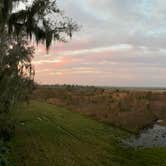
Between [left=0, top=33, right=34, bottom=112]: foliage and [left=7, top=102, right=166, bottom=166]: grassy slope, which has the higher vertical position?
[left=0, top=33, right=34, bottom=112]: foliage

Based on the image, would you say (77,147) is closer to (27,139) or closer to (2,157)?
(27,139)

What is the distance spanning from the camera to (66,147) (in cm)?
2539

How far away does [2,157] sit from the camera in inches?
725

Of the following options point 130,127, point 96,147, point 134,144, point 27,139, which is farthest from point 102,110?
point 27,139

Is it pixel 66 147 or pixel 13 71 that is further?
pixel 66 147

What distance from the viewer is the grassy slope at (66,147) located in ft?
71.3

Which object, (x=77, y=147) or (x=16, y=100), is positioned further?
(x=77, y=147)

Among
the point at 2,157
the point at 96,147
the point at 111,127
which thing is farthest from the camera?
the point at 111,127

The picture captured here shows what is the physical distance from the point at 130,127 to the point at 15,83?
941 inches

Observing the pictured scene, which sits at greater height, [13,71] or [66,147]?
[13,71]

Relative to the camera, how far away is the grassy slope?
21.7m

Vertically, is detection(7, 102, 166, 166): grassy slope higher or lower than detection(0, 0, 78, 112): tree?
lower

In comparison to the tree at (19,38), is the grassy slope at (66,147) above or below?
below

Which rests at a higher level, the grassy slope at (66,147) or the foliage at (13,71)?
the foliage at (13,71)
